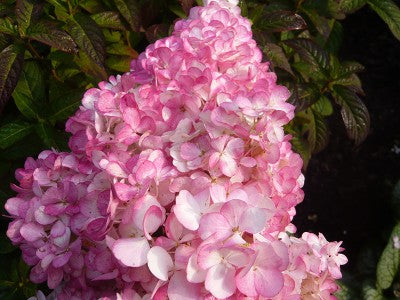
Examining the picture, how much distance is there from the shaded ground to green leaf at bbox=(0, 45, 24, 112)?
5.64 feet

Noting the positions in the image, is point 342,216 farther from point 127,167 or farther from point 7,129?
point 127,167

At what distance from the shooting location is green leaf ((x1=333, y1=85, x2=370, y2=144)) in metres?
1.47

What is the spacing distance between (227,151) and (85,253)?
0.94 feet

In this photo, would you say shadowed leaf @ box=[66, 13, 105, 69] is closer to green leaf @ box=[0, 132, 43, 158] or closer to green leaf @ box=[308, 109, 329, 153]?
green leaf @ box=[0, 132, 43, 158]

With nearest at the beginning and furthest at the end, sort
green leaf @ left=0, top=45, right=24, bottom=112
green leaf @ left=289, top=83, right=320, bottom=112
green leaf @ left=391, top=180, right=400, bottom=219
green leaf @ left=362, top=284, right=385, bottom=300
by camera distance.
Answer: green leaf @ left=0, top=45, right=24, bottom=112 < green leaf @ left=289, top=83, right=320, bottom=112 < green leaf @ left=362, top=284, right=385, bottom=300 < green leaf @ left=391, top=180, right=400, bottom=219

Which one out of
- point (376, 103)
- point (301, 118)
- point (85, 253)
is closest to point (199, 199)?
point (85, 253)

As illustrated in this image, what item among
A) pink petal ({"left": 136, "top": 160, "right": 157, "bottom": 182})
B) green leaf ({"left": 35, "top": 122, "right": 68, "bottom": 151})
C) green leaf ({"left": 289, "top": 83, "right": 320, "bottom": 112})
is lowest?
green leaf ({"left": 289, "top": 83, "right": 320, "bottom": 112})

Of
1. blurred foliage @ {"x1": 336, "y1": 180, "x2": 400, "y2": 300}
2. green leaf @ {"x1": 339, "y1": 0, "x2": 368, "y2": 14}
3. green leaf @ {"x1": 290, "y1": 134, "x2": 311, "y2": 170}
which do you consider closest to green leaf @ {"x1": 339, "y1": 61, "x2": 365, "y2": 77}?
green leaf @ {"x1": 339, "y1": 0, "x2": 368, "y2": 14}

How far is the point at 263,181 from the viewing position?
821 mm

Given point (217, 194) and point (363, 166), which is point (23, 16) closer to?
point (217, 194)

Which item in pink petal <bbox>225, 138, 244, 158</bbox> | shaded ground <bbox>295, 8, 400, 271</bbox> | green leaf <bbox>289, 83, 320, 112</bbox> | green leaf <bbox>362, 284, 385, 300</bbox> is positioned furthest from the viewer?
shaded ground <bbox>295, 8, 400, 271</bbox>

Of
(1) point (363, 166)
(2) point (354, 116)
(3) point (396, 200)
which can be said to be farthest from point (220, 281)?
(1) point (363, 166)

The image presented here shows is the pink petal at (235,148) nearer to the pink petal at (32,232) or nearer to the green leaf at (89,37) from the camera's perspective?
the pink petal at (32,232)

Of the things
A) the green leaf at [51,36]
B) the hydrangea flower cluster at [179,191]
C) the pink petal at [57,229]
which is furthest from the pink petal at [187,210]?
the green leaf at [51,36]
